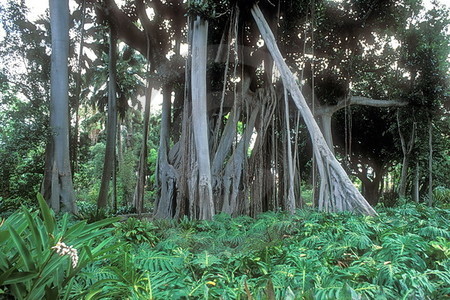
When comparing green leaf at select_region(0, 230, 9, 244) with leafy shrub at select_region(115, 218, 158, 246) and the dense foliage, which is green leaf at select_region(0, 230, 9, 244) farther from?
leafy shrub at select_region(115, 218, 158, 246)

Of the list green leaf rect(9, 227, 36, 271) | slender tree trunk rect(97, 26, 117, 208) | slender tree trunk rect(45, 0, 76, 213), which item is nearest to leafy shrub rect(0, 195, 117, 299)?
green leaf rect(9, 227, 36, 271)

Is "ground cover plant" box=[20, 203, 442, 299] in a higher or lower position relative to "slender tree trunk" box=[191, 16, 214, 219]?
lower

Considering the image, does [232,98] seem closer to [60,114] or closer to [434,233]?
[60,114]

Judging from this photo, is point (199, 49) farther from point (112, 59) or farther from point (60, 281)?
point (60, 281)

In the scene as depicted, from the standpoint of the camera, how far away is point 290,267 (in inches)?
72.1

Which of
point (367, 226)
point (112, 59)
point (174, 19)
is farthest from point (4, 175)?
point (367, 226)

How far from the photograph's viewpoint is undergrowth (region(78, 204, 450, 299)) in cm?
147

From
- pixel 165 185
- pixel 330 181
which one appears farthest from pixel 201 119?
pixel 330 181

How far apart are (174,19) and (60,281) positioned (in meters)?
7.44

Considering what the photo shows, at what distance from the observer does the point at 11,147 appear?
18.0 feet

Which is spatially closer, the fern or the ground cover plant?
A: the ground cover plant

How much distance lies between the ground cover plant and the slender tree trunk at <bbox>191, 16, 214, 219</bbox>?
72.8 inches

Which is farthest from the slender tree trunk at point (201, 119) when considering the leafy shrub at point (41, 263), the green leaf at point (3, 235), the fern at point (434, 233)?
the green leaf at point (3, 235)

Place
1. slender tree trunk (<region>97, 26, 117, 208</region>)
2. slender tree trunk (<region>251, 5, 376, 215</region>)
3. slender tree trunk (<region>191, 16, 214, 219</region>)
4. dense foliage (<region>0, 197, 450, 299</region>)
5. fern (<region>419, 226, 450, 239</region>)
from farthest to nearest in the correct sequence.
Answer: slender tree trunk (<region>97, 26, 117, 208</region>) < slender tree trunk (<region>191, 16, 214, 219</region>) < slender tree trunk (<region>251, 5, 376, 215</region>) < fern (<region>419, 226, 450, 239</region>) < dense foliage (<region>0, 197, 450, 299</region>)
